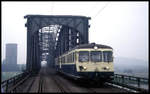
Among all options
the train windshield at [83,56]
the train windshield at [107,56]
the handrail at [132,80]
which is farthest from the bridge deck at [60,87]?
the train windshield at [83,56]

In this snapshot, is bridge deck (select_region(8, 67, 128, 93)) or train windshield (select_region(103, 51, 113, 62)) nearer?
bridge deck (select_region(8, 67, 128, 93))

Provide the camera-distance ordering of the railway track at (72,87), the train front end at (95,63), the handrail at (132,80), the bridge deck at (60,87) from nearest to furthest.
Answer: the handrail at (132,80)
the railway track at (72,87)
the bridge deck at (60,87)
the train front end at (95,63)

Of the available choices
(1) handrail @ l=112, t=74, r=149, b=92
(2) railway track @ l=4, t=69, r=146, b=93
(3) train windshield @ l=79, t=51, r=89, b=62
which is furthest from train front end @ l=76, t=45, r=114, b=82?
(1) handrail @ l=112, t=74, r=149, b=92

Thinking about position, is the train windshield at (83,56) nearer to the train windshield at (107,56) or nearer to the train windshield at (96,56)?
the train windshield at (96,56)

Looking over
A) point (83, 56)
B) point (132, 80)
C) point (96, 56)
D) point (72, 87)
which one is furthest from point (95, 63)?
point (132, 80)

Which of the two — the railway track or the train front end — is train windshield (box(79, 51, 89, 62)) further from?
the railway track

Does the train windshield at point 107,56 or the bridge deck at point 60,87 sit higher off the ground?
the train windshield at point 107,56

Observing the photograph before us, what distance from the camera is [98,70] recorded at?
23.1 meters

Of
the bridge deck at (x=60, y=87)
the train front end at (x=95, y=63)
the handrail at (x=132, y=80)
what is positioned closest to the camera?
the handrail at (x=132, y=80)

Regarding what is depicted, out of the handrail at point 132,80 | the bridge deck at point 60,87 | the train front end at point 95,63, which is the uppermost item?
the train front end at point 95,63

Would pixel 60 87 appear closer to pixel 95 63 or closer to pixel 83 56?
pixel 83 56

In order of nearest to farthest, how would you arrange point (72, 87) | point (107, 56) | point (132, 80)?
1. point (132, 80)
2. point (72, 87)
3. point (107, 56)

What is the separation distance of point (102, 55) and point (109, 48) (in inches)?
31.9

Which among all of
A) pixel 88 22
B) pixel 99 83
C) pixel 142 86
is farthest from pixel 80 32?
pixel 142 86
